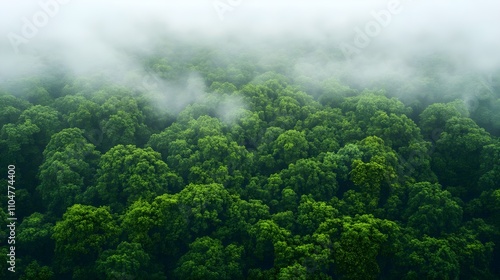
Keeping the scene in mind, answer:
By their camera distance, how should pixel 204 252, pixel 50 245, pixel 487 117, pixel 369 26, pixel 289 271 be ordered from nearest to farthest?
pixel 289 271
pixel 204 252
pixel 50 245
pixel 487 117
pixel 369 26

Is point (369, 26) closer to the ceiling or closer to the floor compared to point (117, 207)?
closer to the ceiling

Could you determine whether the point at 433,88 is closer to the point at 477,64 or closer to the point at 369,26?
the point at 477,64

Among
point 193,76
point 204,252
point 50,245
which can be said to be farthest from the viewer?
point 193,76

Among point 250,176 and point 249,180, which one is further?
point 250,176

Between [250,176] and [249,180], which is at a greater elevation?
[250,176]

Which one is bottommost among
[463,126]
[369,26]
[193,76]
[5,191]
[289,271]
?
[289,271]

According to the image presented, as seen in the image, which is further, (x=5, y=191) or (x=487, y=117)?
(x=487, y=117)

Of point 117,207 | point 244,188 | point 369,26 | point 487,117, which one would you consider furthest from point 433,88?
point 117,207
